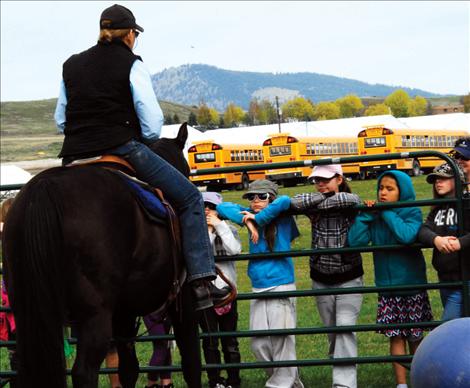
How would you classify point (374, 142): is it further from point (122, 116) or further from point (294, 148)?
point (122, 116)

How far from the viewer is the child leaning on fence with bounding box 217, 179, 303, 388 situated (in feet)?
25.7

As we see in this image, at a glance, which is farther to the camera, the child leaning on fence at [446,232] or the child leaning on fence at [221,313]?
the child leaning on fence at [221,313]

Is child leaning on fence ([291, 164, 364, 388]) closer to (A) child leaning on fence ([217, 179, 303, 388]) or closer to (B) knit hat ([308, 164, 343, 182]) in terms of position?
(B) knit hat ([308, 164, 343, 182])

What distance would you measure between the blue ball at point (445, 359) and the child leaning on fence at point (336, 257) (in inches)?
82.4

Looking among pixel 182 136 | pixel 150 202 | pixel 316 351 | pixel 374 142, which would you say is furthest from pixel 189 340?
pixel 374 142

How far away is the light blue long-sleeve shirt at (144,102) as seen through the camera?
5.83 meters

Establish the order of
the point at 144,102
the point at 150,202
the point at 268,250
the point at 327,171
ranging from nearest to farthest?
the point at 150,202
the point at 144,102
the point at 327,171
the point at 268,250

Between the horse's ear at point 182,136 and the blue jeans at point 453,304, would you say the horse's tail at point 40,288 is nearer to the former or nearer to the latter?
the horse's ear at point 182,136

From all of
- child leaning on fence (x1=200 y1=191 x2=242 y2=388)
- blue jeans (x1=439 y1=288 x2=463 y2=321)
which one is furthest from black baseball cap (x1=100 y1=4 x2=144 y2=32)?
blue jeans (x1=439 y1=288 x2=463 y2=321)

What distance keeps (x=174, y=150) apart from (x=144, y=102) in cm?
72

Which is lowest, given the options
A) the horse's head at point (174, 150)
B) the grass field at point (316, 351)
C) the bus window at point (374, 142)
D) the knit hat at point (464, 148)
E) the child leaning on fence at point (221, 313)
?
the bus window at point (374, 142)

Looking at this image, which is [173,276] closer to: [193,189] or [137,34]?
[193,189]

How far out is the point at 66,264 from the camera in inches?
201

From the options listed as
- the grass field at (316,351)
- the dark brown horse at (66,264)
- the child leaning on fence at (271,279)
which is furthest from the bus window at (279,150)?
the dark brown horse at (66,264)
